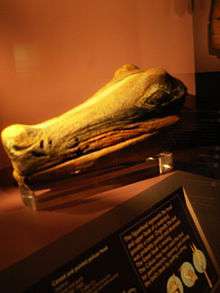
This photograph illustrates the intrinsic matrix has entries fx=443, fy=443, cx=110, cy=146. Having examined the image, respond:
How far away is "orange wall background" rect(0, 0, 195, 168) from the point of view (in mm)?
1722

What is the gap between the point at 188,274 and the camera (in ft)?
4.43

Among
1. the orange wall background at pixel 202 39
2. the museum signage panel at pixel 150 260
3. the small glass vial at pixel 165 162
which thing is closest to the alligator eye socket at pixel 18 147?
the museum signage panel at pixel 150 260

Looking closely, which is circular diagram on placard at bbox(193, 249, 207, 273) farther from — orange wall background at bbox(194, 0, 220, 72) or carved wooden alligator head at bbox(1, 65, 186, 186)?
orange wall background at bbox(194, 0, 220, 72)

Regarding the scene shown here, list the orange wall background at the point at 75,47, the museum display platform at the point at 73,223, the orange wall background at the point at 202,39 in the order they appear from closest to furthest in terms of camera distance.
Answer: the museum display platform at the point at 73,223 → the orange wall background at the point at 75,47 → the orange wall background at the point at 202,39

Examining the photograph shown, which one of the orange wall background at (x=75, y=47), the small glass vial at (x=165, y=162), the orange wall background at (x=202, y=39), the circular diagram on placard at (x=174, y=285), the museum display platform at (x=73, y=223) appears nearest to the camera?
the museum display platform at (x=73, y=223)

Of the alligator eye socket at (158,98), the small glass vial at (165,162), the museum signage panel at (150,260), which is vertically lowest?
the museum signage panel at (150,260)

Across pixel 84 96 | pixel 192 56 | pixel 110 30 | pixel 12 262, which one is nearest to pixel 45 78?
pixel 84 96

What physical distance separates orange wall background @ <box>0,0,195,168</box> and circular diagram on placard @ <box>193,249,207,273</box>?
2.71 feet

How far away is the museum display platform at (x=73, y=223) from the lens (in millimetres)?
974

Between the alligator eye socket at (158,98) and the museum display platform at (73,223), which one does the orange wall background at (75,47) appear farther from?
the alligator eye socket at (158,98)

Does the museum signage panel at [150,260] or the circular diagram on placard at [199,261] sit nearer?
the museum signage panel at [150,260]

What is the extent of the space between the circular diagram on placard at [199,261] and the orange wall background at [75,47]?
0.83 metres

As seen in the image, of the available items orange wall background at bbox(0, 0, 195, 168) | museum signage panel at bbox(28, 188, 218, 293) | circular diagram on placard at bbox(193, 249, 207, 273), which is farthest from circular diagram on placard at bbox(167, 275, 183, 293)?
orange wall background at bbox(0, 0, 195, 168)

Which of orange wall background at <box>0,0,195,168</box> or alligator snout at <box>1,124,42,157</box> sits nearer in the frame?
alligator snout at <box>1,124,42,157</box>
